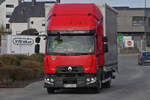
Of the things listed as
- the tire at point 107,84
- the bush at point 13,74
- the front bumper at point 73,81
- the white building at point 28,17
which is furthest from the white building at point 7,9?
the front bumper at point 73,81

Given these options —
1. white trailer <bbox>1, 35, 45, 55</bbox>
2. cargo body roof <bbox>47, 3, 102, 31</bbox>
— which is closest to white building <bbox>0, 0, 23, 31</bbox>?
white trailer <bbox>1, 35, 45, 55</bbox>

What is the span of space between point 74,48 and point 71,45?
0.56 feet

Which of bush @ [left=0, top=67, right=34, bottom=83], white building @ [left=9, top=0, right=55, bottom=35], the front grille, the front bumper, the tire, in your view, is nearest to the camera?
the front grille

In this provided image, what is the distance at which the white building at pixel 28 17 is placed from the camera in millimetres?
113812

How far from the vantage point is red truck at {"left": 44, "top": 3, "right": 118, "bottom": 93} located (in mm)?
18828

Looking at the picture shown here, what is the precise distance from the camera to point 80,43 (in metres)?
19.1

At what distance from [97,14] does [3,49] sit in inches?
1406

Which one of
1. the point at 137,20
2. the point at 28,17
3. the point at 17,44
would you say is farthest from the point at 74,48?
the point at 28,17

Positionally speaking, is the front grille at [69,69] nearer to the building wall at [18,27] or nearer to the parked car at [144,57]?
the parked car at [144,57]

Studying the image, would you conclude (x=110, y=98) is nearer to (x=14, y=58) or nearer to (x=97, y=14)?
(x=97, y=14)

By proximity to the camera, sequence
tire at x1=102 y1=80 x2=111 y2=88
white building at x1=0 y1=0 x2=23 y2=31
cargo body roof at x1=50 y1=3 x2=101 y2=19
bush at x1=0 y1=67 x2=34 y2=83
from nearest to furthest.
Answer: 1. cargo body roof at x1=50 y1=3 x2=101 y2=19
2. tire at x1=102 y1=80 x2=111 y2=88
3. bush at x1=0 y1=67 x2=34 y2=83
4. white building at x1=0 y1=0 x2=23 y2=31

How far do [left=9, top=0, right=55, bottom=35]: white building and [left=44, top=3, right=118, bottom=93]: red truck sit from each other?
92949 mm

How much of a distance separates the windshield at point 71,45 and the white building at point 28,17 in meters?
93.4

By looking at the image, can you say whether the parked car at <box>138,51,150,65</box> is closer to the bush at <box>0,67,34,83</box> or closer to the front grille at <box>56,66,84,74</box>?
the bush at <box>0,67,34,83</box>
